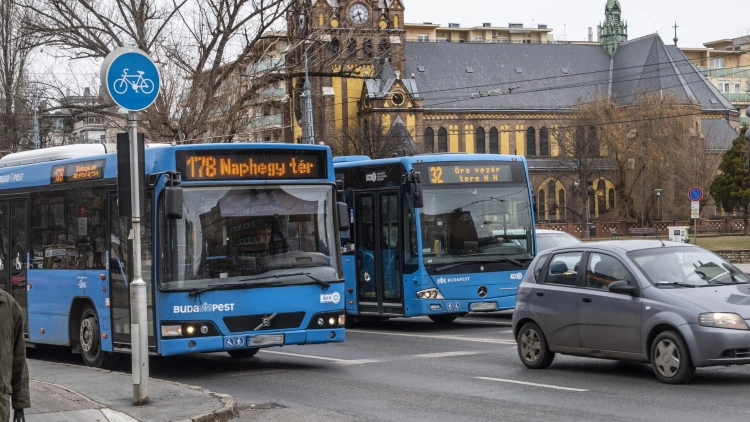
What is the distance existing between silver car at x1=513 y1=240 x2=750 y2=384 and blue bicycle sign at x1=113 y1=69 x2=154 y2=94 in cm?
524

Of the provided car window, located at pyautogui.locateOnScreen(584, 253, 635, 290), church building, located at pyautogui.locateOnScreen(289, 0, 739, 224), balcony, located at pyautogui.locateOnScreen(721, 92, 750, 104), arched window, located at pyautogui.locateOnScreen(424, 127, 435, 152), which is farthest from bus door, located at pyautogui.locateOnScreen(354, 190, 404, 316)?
balcony, located at pyautogui.locateOnScreen(721, 92, 750, 104)

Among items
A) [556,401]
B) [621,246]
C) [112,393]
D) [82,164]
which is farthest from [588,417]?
[82,164]

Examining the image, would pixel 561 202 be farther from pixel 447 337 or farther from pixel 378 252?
pixel 447 337

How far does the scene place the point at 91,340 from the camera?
15008 millimetres

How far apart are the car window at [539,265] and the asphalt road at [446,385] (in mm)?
1143

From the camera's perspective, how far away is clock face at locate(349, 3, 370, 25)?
9725cm

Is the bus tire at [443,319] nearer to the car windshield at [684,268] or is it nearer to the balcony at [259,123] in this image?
the balcony at [259,123]

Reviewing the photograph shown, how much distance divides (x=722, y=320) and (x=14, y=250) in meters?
10.5

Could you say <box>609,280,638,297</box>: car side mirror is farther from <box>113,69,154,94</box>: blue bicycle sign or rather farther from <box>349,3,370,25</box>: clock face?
<box>349,3,370,25</box>: clock face

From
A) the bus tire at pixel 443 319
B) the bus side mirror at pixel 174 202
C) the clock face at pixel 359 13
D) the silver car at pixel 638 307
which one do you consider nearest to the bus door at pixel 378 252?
the bus tire at pixel 443 319

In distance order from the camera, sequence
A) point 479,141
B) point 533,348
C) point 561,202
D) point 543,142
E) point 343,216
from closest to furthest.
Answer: point 533,348 → point 343,216 → point 561,202 → point 479,141 → point 543,142

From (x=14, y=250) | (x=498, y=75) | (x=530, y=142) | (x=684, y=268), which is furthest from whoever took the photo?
(x=530, y=142)

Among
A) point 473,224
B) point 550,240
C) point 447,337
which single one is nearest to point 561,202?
point 550,240

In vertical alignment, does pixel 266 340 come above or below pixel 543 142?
below
